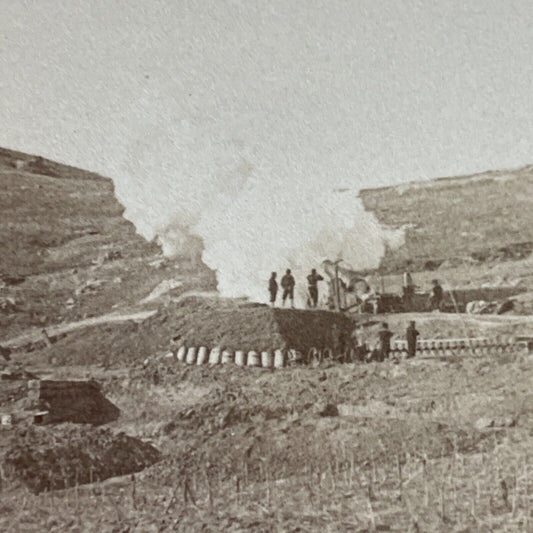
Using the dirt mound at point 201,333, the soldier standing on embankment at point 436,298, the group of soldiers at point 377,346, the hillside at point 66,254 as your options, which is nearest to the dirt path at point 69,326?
the hillside at point 66,254

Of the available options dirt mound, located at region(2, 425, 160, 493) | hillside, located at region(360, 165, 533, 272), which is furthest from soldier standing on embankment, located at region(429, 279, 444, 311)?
dirt mound, located at region(2, 425, 160, 493)

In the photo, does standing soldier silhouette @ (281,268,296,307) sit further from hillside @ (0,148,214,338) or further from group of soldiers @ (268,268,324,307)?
hillside @ (0,148,214,338)

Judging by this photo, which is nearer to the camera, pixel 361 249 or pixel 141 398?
pixel 141 398

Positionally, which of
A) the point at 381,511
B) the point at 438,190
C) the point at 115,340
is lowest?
the point at 381,511

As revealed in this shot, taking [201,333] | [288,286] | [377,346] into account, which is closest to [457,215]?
[288,286]

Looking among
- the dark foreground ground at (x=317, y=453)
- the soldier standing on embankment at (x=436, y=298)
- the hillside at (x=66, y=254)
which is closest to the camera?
the dark foreground ground at (x=317, y=453)

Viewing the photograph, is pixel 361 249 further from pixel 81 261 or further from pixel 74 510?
pixel 74 510

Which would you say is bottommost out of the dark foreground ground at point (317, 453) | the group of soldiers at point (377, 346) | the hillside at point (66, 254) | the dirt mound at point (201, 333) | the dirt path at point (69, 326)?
the dark foreground ground at point (317, 453)

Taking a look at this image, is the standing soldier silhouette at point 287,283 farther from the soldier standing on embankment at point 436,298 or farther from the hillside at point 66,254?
the soldier standing on embankment at point 436,298

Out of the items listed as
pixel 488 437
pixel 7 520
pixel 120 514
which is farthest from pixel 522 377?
pixel 7 520
